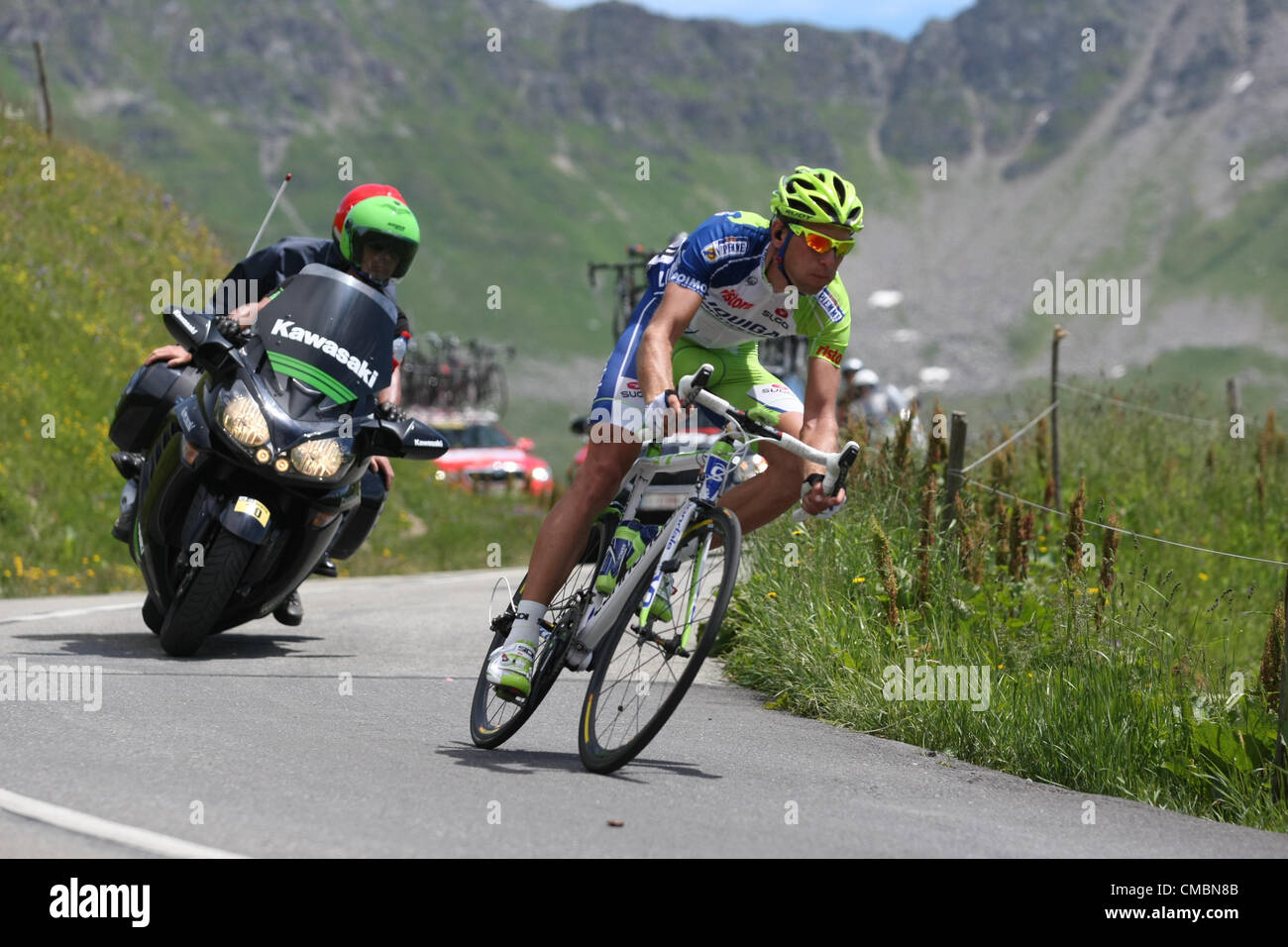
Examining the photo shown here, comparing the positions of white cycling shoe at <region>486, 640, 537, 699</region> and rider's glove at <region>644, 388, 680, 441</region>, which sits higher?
rider's glove at <region>644, 388, 680, 441</region>

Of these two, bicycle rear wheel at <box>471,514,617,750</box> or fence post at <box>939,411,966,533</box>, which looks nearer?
bicycle rear wheel at <box>471,514,617,750</box>

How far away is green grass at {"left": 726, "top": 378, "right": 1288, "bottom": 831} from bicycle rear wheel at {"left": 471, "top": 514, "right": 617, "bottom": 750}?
1.71 m

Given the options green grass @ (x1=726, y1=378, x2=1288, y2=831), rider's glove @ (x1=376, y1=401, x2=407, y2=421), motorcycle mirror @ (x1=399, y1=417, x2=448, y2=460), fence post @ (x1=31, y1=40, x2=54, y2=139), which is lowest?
green grass @ (x1=726, y1=378, x2=1288, y2=831)

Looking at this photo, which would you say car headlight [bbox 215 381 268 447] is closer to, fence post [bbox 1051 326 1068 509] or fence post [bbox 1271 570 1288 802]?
fence post [bbox 1271 570 1288 802]

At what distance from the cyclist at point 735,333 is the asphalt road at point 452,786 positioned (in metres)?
0.70

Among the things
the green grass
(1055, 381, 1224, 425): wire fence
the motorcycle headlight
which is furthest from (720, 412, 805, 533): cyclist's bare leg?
(1055, 381, 1224, 425): wire fence

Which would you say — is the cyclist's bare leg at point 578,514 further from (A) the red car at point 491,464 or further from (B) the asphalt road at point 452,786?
(A) the red car at point 491,464

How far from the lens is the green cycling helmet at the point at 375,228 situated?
26.9ft

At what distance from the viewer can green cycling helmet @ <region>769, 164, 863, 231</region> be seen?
612cm

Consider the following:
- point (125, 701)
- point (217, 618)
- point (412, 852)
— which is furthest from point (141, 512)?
point (412, 852)

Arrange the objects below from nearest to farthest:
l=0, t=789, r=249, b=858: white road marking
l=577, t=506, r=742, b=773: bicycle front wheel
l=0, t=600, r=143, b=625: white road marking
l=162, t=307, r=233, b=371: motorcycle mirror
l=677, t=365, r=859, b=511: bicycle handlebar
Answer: l=0, t=789, r=249, b=858: white road marking < l=577, t=506, r=742, b=773: bicycle front wheel < l=677, t=365, r=859, b=511: bicycle handlebar < l=162, t=307, r=233, b=371: motorcycle mirror < l=0, t=600, r=143, b=625: white road marking

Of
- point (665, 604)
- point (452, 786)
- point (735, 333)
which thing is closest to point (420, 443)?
point (735, 333)

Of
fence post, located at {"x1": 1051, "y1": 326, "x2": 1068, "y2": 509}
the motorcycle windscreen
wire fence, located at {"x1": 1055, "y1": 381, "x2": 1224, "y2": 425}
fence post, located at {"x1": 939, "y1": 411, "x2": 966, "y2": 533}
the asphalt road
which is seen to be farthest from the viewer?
wire fence, located at {"x1": 1055, "y1": 381, "x2": 1224, "y2": 425}
